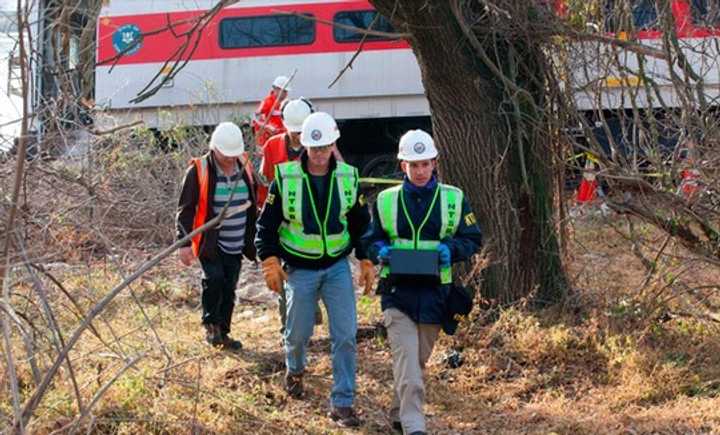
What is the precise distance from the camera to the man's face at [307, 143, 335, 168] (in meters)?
5.57

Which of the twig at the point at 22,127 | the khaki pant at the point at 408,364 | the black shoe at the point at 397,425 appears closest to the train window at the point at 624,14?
the khaki pant at the point at 408,364

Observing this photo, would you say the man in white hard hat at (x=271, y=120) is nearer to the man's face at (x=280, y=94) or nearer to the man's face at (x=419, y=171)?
the man's face at (x=280, y=94)

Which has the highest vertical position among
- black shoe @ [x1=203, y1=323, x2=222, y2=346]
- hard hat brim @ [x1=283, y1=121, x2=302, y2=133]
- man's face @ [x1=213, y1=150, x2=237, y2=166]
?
hard hat brim @ [x1=283, y1=121, x2=302, y2=133]

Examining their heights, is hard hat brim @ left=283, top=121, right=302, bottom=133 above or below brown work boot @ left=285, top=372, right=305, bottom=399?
above

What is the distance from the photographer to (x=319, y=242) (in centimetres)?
566

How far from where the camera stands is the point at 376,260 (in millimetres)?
5324

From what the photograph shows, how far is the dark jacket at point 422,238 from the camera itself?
525 cm

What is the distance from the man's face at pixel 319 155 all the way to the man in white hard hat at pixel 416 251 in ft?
1.45

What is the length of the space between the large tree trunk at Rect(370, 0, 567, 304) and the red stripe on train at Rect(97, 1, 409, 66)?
21.3ft

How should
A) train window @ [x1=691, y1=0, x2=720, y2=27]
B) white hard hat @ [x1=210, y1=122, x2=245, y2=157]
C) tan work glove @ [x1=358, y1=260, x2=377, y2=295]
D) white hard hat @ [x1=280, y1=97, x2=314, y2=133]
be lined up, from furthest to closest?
white hard hat @ [x1=280, y1=97, x2=314, y2=133], train window @ [x1=691, y1=0, x2=720, y2=27], white hard hat @ [x1=210, y1=122, x2=245, y2=157], tan work glove @ [x1=358, y1=260, x2=377, y2=295]

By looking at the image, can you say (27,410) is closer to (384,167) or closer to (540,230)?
(540,230)

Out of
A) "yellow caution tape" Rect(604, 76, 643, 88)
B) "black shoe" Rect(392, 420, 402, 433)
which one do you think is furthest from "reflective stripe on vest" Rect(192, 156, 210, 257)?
"yellow caution tape" Rect(604, 76, 643, 88)

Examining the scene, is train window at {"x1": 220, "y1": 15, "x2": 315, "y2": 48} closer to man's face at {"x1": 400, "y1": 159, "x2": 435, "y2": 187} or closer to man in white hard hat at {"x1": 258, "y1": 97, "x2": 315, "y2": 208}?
man in white hard hat at {"x1": 258, "y1": 97, "x2": 315, "y2": 208}

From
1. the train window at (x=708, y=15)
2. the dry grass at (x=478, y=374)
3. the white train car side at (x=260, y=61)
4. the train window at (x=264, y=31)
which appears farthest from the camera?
the train window at (x=264, y=31)
